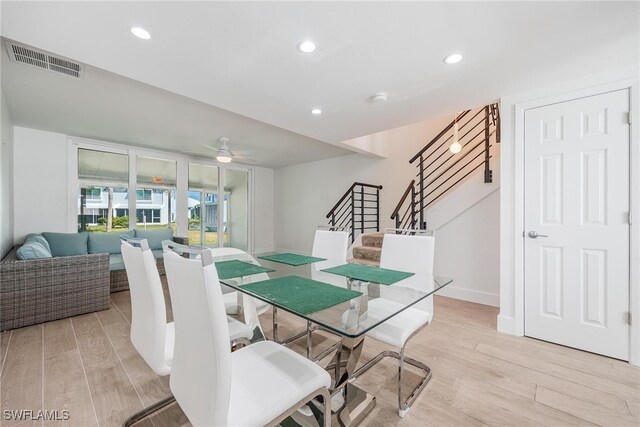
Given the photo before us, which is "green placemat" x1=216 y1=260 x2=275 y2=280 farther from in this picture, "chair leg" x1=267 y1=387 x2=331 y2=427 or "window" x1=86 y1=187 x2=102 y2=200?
"window" x1=86 y1=187 x2=102 y2=200

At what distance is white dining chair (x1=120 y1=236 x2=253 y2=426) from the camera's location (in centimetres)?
122

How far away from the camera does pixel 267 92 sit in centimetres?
242

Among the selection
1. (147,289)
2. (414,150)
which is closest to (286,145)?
(414,150)

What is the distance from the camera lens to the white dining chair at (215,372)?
0.80 metres

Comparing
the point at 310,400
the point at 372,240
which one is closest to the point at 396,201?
the point at 372,240

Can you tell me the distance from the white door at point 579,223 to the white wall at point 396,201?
830 millimetres

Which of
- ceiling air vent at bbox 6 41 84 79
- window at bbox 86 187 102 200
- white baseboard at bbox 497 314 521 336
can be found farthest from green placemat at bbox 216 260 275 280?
window at bbox 86 187 102 200

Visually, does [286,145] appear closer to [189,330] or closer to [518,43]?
[518,43]

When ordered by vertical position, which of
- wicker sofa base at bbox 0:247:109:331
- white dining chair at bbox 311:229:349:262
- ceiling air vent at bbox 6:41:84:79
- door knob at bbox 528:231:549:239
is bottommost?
wicker sofa base at bbox 0:247:109:331

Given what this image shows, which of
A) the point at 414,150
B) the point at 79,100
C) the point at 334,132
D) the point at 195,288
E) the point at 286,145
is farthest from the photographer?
the point at 286,145

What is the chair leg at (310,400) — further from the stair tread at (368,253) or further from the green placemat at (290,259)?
the stair tread at (368,253)

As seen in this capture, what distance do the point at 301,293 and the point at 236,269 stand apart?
81 centimetres

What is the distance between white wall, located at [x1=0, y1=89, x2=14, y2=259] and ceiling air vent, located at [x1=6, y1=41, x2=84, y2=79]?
105 cm

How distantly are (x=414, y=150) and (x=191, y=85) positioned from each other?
12.7 feet
